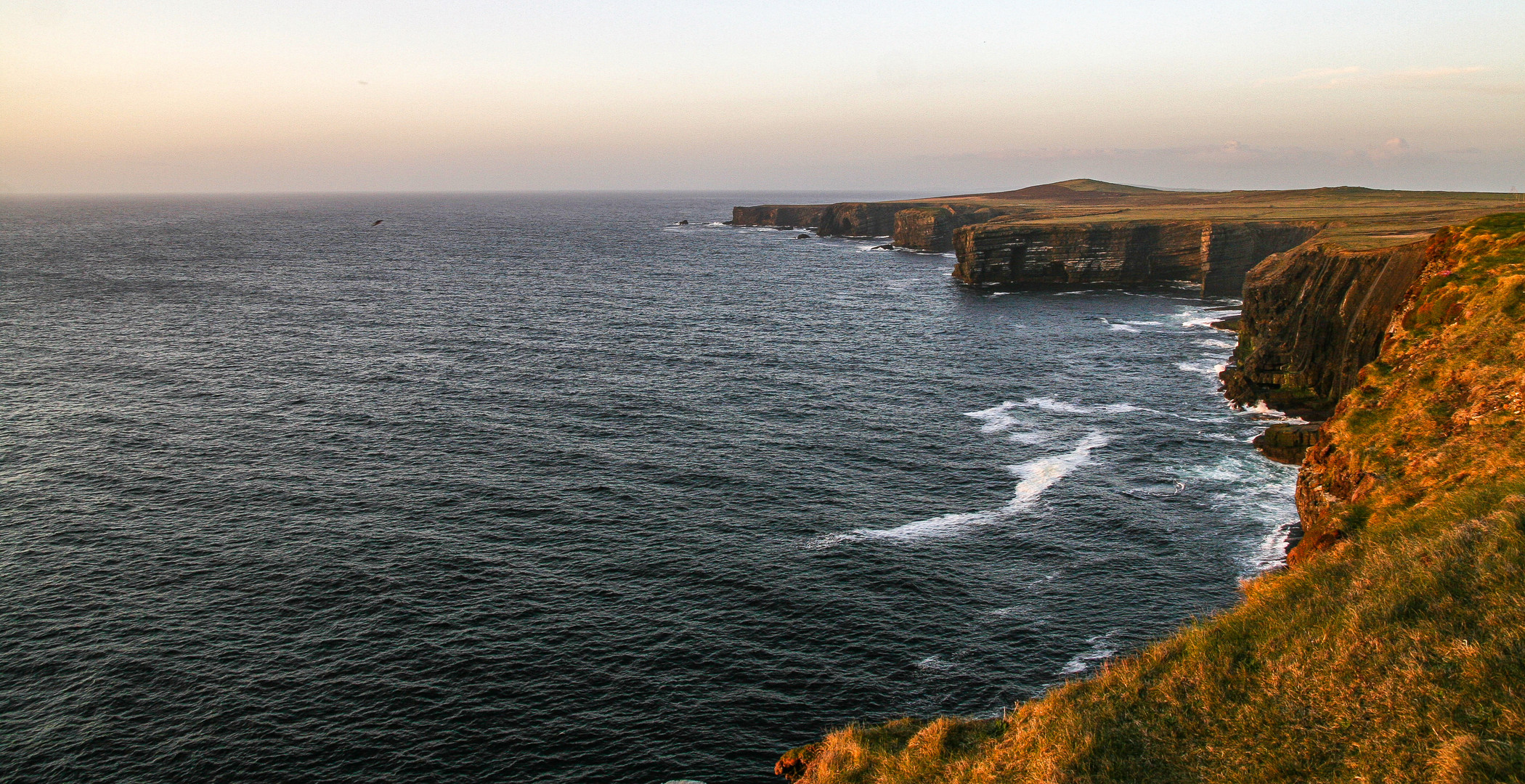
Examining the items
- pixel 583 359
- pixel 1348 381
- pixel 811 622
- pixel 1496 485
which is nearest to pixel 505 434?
pixel 583 359

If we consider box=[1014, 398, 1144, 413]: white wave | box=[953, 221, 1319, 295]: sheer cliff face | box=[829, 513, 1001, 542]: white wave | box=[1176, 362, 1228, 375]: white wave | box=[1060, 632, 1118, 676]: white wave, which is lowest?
box=[1060, 632, 1118, 676]: white wave

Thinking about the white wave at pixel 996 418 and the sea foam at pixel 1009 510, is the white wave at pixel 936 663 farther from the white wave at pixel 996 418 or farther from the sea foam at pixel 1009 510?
the white wave at pixel 996 418

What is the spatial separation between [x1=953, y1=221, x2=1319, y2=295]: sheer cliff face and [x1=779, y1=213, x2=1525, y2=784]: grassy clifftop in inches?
4761

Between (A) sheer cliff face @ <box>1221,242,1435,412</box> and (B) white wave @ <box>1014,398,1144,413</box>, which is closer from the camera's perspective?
(A) sheer cliff face @ <box>1221,242,1435,412</box>

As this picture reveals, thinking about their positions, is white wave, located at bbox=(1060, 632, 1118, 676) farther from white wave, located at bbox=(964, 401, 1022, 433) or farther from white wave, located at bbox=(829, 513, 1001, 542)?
white wave, located at bbox=(964, 401, 1022, 433)

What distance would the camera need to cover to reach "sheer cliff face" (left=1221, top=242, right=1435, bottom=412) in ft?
218

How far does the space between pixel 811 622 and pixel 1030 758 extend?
21.5m

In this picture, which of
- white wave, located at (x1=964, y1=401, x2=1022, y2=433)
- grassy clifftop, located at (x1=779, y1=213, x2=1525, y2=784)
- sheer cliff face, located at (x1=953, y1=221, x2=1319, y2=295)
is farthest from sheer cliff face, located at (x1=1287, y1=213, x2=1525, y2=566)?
sheer cliff face, located at (x1=953, y1=221, x2=1319, y2=295)

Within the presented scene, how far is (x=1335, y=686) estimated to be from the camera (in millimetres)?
19969

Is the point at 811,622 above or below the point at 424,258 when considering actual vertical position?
below

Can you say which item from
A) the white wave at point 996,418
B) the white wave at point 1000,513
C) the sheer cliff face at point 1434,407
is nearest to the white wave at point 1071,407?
the white wave at point 996,418

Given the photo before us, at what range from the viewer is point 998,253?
6348 inches

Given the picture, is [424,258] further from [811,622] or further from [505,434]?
[811,622]

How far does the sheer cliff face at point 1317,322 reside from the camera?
6650cm
